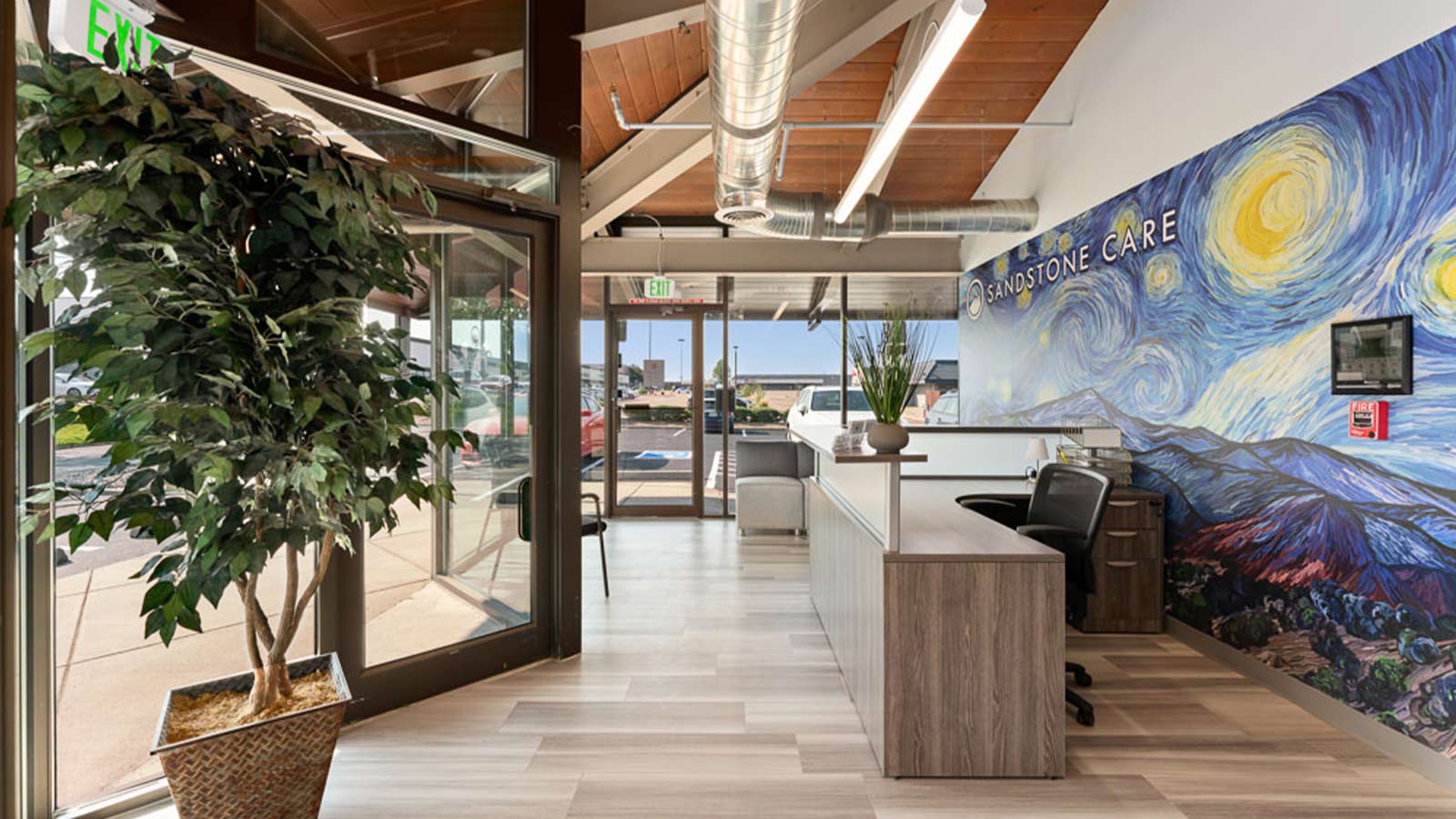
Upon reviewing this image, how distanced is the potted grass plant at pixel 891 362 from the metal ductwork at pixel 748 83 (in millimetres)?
1201

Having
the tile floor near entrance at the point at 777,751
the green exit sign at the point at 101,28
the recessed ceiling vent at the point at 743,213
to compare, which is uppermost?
the recessed ceiling vent at the point at 743,213

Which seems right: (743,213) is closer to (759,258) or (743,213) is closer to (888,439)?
(759,258)

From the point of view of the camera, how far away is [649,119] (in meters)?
5.47

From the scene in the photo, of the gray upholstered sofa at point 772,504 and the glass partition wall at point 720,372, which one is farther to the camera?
the glass partition wall at point 720,372

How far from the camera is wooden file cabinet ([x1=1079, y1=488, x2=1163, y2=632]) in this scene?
3.94 m

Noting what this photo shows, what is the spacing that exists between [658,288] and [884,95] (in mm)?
2952

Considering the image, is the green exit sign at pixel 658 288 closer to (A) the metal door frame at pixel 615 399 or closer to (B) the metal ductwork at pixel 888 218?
(A) the metal door frame at pixel 615 399

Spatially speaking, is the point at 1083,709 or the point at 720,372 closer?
the point at 1083,709

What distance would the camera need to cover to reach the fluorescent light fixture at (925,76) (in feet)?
8.30

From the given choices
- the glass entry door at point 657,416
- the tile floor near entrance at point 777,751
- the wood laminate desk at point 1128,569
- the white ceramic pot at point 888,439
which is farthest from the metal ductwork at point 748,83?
the glass entry door at point 657,416

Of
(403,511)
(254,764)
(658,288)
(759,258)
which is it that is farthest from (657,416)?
(254,764)

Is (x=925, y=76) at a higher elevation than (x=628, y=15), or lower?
lower

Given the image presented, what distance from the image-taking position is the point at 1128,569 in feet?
13.0

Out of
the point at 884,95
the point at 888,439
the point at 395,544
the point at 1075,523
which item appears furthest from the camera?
the point at 884,95
